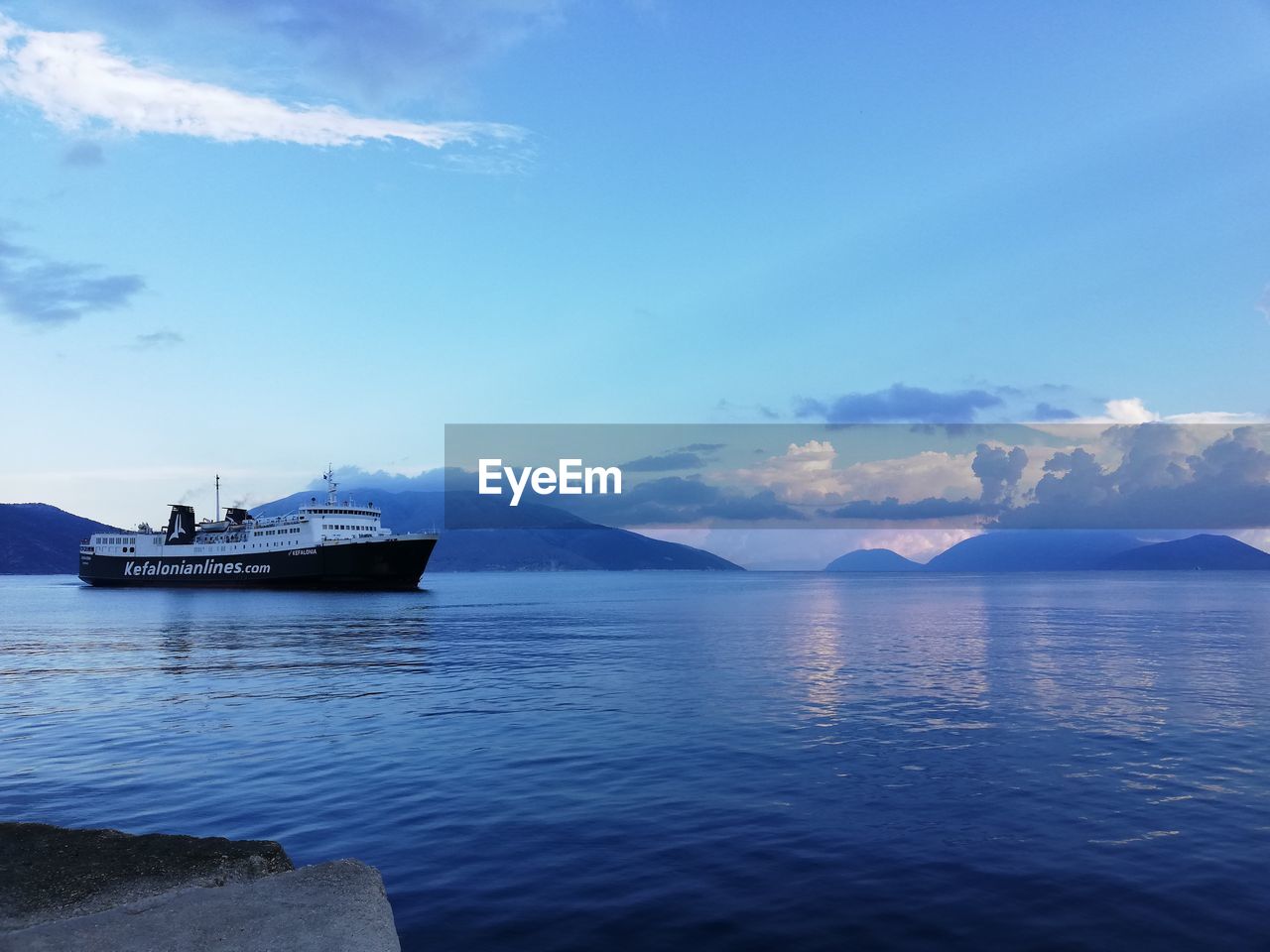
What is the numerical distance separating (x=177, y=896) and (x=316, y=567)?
125390 millimetres

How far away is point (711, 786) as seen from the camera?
18609 mm

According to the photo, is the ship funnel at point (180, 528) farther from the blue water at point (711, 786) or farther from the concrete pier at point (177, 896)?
the concrete pier at point (177, 896)

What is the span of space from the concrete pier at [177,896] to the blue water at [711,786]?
1.52 meters

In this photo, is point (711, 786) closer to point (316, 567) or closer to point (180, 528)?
point (316, 567)

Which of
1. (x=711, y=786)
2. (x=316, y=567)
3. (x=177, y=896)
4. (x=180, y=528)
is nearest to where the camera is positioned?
(x=177, y=896)

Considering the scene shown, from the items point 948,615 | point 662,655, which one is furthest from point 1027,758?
point 948,615

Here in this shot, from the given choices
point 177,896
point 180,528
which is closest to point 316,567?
point 180,528

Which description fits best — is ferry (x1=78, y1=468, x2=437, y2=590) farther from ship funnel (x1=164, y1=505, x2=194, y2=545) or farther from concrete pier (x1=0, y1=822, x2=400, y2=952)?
concrete pier (x1=0, y1=822, x2=400, y2=952)

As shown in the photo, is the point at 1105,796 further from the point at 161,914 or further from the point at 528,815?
the point at 161,914

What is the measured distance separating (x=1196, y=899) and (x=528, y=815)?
458 inches

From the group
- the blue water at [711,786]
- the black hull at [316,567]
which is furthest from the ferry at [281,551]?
the blue water at [711,786]

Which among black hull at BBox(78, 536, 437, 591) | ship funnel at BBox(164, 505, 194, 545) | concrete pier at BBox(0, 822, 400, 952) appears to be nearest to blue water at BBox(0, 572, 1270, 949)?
concrete pier at BBox(0, 822, 400, 952)

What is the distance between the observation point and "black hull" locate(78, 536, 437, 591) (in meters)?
125

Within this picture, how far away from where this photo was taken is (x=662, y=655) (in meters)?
48.8
